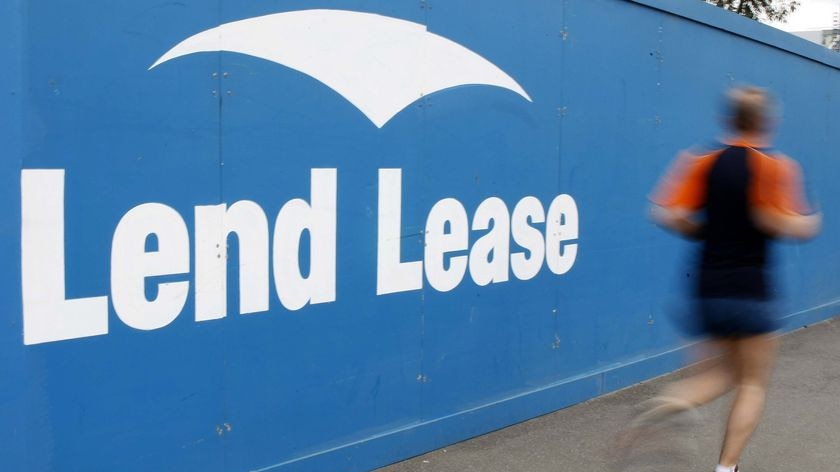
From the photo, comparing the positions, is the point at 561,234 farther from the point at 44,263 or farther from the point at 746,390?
the point at 44,263

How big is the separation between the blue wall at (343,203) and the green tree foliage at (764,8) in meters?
12.3

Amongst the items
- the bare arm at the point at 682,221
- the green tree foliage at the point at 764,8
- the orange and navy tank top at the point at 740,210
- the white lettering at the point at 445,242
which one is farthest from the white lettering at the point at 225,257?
the green tree foliage at the point at 764,8

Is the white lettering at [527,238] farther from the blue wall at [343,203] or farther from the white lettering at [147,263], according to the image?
the white lettering at [147,263]

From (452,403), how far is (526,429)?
23.2 inches

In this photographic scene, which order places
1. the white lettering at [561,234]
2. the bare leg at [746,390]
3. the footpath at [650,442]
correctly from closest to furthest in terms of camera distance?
1. the bare leg at [746,390]
2. the footpath at [650,442]
3. the white lettering at [561,234]

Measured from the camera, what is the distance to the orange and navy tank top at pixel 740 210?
3.68 meters

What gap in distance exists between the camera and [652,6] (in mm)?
6211

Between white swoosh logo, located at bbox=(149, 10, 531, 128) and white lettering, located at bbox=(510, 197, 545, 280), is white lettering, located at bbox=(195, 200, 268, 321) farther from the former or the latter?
white lettering, located at bbox=(510, 197, 545, 280)

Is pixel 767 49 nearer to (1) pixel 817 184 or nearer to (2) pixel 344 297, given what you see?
(1) pixel 817 184

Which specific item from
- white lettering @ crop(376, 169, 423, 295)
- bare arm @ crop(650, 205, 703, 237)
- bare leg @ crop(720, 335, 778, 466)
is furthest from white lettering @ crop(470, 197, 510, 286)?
bare leg @ crop(720, 335, 778, 466)

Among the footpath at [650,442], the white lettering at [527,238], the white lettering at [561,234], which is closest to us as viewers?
the footpath at [650,442]

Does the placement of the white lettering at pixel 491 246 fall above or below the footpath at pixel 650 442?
above

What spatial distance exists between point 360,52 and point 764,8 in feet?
54.3

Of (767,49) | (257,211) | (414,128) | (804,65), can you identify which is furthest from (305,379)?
(804,65)
